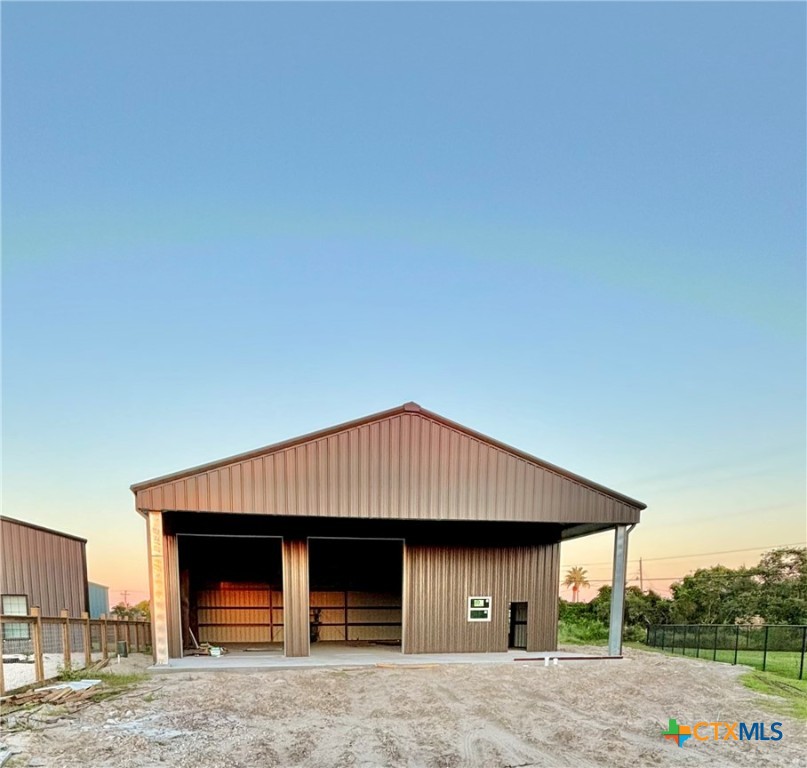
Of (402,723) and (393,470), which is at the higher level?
(393,470)

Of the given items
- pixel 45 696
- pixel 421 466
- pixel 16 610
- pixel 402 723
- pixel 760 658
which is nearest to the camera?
pixel 402 723

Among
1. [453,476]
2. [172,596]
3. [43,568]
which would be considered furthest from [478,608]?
[43,568]

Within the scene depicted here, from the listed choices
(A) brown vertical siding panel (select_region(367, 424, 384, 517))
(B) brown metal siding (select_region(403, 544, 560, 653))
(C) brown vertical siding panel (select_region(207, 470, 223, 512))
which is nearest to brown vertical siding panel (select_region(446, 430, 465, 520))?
(A) brown vertical siding panel (select_region(367, 424, 384, 517))

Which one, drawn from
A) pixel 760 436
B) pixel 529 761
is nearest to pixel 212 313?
pixel 529 761

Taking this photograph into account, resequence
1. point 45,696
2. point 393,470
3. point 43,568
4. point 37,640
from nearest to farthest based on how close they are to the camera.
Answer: point 45,696 → point 37,640 → point 393,470 → point 43,568

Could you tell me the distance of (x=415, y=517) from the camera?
1240 cm

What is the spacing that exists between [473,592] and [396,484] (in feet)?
14.5

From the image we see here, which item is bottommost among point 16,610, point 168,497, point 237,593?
point 237,593

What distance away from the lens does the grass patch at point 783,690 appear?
813cm

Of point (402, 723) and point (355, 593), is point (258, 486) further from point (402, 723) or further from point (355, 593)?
point (355, 593)

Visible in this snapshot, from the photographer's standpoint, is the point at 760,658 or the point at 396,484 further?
the point at 760,658

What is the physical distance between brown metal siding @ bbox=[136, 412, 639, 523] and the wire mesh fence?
4.82m

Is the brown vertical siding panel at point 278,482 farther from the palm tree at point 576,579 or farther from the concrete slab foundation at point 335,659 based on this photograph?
the palm tree at point 576,579

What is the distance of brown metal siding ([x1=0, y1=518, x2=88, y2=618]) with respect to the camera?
16016mm
